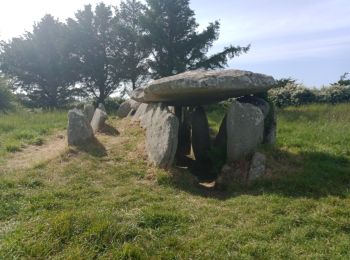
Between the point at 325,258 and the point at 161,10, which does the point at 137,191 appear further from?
the point at 161,10

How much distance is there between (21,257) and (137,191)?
2.80 metres

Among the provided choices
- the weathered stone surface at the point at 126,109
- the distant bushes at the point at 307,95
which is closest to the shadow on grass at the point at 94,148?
the weathered stone surface at the point at 126,109

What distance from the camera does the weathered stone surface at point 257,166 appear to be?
8.31 m

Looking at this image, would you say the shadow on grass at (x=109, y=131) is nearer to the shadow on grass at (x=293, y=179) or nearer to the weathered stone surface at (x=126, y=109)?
the weathered stone surface at (x=126, y=109)

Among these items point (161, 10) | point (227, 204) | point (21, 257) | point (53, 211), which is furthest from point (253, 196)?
point (161, 10)

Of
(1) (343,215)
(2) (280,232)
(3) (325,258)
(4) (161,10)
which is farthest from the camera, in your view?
(4) (161,10)

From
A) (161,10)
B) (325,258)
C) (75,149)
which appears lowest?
(325,258)

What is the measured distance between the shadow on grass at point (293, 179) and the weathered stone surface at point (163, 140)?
0.37 m

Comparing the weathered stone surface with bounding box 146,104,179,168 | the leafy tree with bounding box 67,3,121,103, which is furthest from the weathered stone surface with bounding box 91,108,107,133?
the leafy tree with bounding box 67,3,121,103

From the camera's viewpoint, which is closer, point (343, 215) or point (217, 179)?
point (343, 215)

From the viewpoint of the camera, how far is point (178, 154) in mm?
10617

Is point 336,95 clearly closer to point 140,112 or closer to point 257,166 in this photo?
point 140,112

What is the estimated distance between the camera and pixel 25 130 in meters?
14.0

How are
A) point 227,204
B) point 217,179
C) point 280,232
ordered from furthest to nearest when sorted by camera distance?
1. point 217,179
2. point 227,204
3. point 280,232
